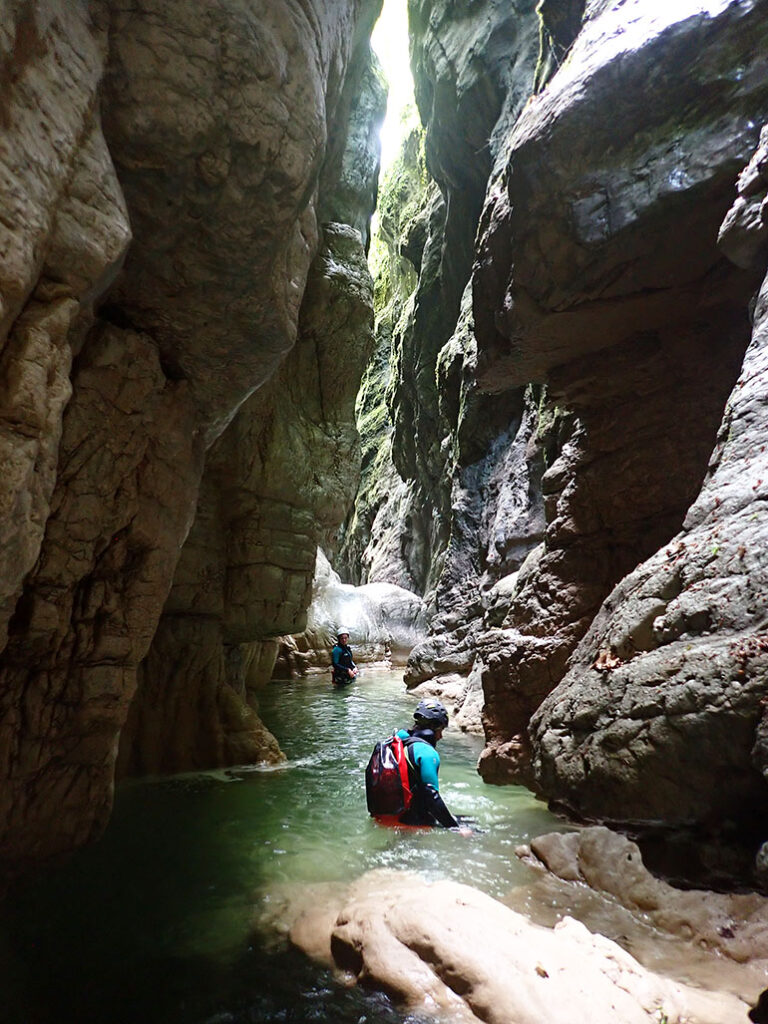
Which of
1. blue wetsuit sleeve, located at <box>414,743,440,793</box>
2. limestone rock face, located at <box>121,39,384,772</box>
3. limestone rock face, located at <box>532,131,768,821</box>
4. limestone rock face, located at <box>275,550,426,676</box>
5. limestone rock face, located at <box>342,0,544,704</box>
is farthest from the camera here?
limestone rock face, located at <box>275,550,426,676</box>

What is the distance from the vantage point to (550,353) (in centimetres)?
772

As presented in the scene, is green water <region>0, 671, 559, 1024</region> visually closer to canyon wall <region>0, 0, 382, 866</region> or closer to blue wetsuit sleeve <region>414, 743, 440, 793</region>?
blue wetsuit sleeve <region>414, 743, 440, 793</region>

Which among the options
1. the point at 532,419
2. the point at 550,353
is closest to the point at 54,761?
the point at 550,353

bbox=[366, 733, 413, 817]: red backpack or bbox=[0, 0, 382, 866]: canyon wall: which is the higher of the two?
bbox=[0, 0, 382, 866]: canyon wall

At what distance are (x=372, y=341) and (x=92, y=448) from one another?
23.3 feet

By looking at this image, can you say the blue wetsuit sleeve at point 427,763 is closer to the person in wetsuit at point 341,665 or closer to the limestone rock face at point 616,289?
the limestone rock face at point 616,289

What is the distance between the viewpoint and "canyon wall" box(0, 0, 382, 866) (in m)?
3.30

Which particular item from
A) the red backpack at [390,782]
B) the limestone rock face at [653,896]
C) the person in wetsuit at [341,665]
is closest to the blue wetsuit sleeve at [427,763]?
the red backpack at [390,782]

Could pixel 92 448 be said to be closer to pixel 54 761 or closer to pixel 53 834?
pixel 54 761

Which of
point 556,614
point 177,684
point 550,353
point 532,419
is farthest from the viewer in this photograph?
point 532,419

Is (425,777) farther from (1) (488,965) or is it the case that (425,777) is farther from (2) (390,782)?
(1) (488,965)

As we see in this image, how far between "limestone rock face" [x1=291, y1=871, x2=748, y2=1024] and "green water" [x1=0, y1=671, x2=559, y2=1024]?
18 cm

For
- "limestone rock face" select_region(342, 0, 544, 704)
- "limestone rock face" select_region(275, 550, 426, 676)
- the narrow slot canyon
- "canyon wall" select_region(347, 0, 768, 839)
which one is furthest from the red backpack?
"limestone rock face" select_region(275, 550, 426, 676)

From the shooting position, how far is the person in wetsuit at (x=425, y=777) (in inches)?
237
